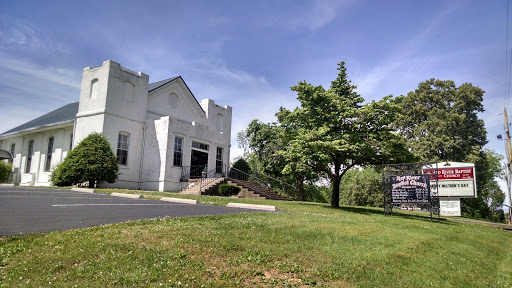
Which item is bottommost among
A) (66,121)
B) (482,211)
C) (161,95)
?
(482,211)

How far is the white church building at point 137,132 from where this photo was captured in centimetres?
2275

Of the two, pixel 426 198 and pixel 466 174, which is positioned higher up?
pixel 466 174

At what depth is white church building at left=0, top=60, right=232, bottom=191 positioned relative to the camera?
22750 millimetres

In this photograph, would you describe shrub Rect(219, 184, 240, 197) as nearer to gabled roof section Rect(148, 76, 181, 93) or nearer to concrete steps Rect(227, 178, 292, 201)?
concrete steps Rect(227, 178, 292, 201)

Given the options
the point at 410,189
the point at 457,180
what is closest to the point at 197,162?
the point at 410,189

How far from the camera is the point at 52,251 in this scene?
4.68 metres

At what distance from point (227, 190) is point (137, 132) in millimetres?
8295

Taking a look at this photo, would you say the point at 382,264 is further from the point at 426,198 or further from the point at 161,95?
the point at 161,95

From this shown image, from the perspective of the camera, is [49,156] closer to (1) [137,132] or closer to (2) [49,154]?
(2) [49,154]

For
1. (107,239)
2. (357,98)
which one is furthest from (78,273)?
(357,98)

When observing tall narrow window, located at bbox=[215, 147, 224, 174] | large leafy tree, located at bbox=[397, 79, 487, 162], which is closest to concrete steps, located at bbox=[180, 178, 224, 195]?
tall narrow window, located at bbox=[215, 147, 224, 174]

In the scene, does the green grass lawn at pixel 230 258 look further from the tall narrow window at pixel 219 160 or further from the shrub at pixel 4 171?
the shrub at pixel 4 171

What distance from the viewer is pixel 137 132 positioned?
2411 cm

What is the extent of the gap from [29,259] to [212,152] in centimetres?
2211
